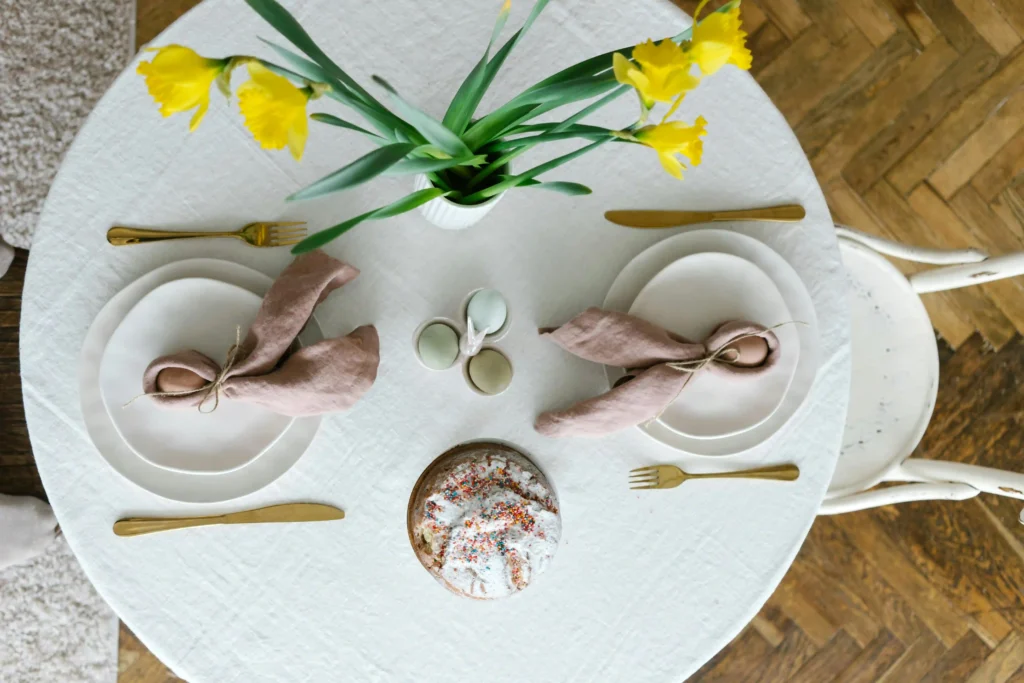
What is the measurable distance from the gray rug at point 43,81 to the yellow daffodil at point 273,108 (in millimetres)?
1217

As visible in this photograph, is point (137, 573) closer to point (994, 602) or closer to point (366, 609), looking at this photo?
point (366, 609)

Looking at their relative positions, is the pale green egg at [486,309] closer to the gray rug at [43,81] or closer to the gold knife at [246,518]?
the gold knife at [246,518]

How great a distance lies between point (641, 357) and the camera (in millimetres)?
774

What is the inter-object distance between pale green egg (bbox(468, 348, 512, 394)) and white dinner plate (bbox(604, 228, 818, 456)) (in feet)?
0.39

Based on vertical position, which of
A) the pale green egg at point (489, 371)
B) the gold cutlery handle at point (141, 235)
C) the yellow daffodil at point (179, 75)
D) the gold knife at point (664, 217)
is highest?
the yellow daffodil at point (179, 75)

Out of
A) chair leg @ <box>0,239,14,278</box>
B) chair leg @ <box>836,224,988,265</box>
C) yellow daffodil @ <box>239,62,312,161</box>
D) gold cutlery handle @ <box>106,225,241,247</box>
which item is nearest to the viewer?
yellow daffodil @ <box>239,62,312,161</box>

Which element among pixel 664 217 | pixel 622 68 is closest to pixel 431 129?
pixel 622 68

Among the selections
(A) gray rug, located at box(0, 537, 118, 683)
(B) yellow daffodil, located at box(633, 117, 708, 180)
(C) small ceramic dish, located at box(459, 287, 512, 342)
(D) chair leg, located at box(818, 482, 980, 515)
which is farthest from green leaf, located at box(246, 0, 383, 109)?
(A) gray rug, located at box(0, 537, 118, 683)

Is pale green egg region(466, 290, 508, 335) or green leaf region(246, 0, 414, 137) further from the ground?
green leaf region(246, 0, 414, 137)

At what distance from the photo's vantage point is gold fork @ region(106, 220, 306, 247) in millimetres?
803

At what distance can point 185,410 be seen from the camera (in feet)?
2.48

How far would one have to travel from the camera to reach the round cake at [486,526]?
742 mm

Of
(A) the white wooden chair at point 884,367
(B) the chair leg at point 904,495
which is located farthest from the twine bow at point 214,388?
(A) the white wooden chair at point 884,367

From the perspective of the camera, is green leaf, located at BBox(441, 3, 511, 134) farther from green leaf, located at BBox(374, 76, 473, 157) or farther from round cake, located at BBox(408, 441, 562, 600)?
round cake, located at BBox(408, 441, 562, 600)
